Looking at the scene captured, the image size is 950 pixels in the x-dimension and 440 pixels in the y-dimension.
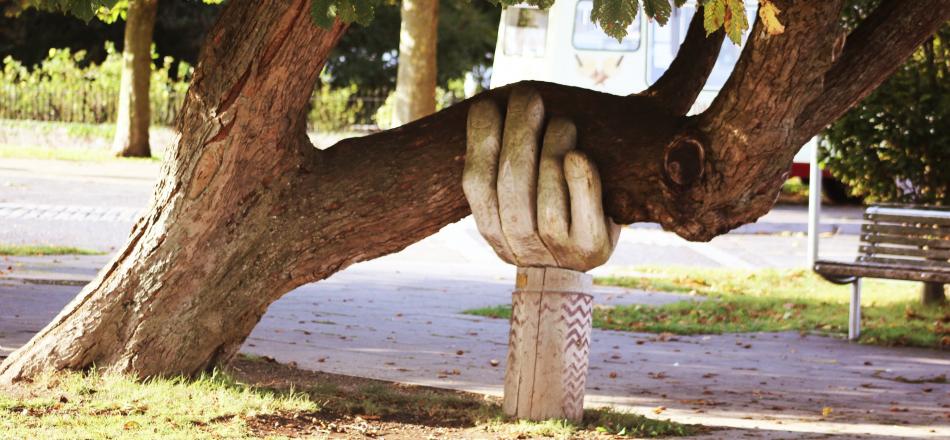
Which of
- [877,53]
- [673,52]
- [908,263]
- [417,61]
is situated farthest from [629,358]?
[417,61]

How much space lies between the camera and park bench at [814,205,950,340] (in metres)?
9.73

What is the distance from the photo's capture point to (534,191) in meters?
6.04

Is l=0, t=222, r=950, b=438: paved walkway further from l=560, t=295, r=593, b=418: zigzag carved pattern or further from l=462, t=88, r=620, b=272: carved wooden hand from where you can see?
l=462, t=88, r=620, b=272: carved wooden hand

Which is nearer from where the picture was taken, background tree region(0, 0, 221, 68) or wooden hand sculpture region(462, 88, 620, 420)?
wooden hand sculpture region(462, 88, 620, 420)

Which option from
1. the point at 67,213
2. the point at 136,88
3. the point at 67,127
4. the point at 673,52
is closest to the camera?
the point at 67,213

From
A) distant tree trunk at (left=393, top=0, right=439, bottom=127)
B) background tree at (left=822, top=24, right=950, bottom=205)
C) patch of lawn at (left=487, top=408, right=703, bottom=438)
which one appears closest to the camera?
patch of lawn at (left=487, top=408, right=703, bottom=438)

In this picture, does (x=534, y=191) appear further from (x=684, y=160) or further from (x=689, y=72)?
(x=689, y=72)

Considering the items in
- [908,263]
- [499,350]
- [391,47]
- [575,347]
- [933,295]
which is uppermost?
[391,47]

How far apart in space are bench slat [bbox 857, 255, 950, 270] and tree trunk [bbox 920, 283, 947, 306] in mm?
1084

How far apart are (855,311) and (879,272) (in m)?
0.45

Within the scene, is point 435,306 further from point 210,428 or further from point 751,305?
point 210,428

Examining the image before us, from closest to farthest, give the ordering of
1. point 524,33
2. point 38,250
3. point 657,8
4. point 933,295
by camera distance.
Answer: point 657,8
point 933,295
point 38,250
point 524,33

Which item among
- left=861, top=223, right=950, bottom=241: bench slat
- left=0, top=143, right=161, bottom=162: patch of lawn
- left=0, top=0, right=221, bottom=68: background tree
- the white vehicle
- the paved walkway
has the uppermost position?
left=0, top=0, right=221, bottom=68: background tree

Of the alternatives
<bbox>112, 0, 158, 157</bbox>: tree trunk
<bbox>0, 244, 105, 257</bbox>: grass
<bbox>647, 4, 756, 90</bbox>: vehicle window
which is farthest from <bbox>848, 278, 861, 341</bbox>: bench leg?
<bbox>112, 0, 158, 157</bbox>: tree trunk
